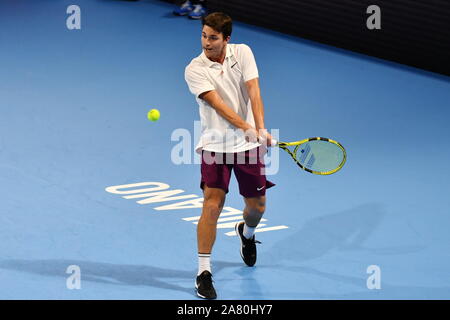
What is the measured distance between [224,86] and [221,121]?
25cm

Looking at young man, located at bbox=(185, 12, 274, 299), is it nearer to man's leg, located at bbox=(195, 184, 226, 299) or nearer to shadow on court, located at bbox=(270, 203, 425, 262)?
man's leg, located at bbox=(195, 184, 226, 299)

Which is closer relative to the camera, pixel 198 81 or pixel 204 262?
pixel 198 81

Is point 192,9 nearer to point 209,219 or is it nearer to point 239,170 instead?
point 239,170

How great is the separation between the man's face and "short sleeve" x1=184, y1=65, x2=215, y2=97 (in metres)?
0.15

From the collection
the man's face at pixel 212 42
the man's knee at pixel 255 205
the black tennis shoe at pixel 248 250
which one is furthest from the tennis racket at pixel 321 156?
the man's face at pixel 212 42

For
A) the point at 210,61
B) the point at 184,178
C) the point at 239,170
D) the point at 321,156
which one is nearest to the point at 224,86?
the point at 210,61

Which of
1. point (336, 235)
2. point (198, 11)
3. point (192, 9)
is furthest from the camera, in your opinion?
point (192, 9)

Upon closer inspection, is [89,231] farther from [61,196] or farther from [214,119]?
[214,119]

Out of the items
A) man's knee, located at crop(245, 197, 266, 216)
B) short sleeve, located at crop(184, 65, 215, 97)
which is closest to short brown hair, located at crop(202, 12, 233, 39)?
short sleeve, located at crop(184, 65, 215, 97)

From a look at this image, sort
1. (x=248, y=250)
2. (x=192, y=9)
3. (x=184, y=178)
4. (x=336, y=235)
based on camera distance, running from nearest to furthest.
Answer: (x=248, y=250)
(x=336, y=235)
(x=184, y=178)
(x=192, y=9)

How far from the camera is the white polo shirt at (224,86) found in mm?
7000

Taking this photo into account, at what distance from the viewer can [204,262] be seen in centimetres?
706

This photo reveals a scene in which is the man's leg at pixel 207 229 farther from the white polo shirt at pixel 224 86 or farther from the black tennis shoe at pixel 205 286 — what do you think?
the white polo shirt at pixel 224 86

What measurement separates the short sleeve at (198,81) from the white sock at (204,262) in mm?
1125
